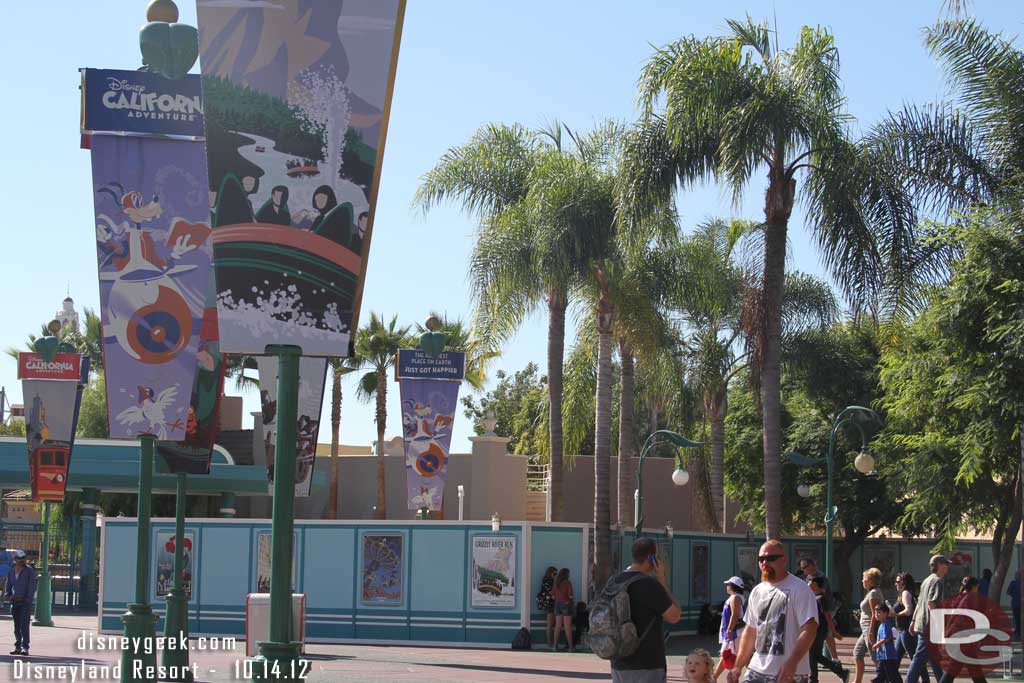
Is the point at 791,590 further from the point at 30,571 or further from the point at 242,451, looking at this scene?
the point at 242,451

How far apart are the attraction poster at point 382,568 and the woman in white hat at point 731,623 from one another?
46.6ft

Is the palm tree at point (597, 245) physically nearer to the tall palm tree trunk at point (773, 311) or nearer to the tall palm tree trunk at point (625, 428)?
the tall palm tree trunk at point (625, 428)

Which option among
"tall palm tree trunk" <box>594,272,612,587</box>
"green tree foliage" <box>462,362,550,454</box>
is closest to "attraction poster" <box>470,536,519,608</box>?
"tall palm tree trunk" <box>594,272,612,587</box>

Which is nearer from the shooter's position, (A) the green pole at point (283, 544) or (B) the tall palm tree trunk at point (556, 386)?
(A) the green pole at point (283, 544)

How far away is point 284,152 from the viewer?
10.9 meters


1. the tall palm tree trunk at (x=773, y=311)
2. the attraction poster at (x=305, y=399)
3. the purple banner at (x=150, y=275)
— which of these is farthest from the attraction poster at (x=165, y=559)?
the purple banner at (x=150, y=275)

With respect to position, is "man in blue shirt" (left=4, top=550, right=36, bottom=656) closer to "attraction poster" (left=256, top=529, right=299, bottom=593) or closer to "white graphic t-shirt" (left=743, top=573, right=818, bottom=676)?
"attraction poster" (left=256, top=529, right=299, bottom=593)

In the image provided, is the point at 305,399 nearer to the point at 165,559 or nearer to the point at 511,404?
→ the point at 165,559

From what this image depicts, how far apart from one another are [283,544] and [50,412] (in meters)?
24.4

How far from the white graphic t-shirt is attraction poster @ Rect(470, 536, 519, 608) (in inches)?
691

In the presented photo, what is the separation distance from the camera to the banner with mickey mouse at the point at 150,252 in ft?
52.2

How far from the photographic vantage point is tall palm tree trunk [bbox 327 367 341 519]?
152 ft

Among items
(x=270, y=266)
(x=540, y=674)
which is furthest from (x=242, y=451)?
(x=270, y=266)

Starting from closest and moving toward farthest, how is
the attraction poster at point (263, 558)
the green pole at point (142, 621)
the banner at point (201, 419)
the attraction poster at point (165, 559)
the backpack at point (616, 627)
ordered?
the backpack at point (616, 627), the green pole at point (142, 621), the banner at point (201, 419), the attraction poster at point (263, 558), the attraction poster at point (165, 559)
